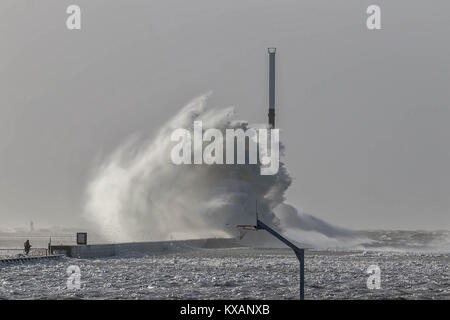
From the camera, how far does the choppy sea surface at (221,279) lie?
54.4 meters

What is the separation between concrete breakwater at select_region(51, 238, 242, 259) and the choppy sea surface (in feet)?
7.85

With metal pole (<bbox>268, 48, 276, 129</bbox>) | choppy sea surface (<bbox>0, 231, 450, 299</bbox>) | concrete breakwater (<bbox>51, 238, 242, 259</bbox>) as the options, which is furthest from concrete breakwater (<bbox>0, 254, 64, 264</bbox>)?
metal pole (<bbox>268, 48, 276, 129</bbox>)

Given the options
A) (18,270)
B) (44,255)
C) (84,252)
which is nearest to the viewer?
(18,270)

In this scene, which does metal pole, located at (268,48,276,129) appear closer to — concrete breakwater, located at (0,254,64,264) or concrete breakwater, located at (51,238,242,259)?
concrete breakwater, located at (51,238,242,259)

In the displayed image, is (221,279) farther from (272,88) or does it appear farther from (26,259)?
(272,88)

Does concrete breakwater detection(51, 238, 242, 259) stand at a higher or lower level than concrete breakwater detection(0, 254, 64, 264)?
lower

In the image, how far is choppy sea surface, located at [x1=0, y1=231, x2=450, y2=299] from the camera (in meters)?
54.4

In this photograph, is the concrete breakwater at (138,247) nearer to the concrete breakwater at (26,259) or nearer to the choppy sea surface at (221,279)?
the choppy sea surface at (221,279)

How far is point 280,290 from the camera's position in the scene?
57.1 meters

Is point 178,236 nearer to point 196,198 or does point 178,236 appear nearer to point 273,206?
point 196,198

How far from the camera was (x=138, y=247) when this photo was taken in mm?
99000
